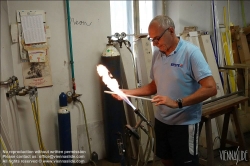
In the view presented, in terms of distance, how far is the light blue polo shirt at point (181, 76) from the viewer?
5.50 ft

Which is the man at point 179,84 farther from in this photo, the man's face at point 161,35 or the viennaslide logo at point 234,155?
the viennaslide logo at point 234,155

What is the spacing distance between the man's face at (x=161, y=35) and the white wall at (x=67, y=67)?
1.13 metres

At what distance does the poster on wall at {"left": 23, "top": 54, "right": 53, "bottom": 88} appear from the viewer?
8.05 ft

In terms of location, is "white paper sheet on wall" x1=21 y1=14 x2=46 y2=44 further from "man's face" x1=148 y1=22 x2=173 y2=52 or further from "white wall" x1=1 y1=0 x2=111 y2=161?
"man's face" x1=148 y1=22 x2=173 y2=52

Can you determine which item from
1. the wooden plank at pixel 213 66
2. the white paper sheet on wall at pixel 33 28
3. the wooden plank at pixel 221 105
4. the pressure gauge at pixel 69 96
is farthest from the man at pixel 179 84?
the wooden plank at pixel 213 66

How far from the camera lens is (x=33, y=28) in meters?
2.40

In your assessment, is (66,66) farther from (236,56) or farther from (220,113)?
(236,56)

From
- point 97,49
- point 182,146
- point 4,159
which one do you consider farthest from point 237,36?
point 4,159

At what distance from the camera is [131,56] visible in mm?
2873

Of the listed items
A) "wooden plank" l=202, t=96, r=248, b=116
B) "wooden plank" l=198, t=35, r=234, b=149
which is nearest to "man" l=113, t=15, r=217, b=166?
"wooden plank" l=202, t=96, r=248, b=116

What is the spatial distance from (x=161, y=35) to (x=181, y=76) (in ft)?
1.06

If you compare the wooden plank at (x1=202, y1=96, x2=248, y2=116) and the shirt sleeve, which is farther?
the wooden plank at (x1=202, y1=96, x2=248, y2=116)

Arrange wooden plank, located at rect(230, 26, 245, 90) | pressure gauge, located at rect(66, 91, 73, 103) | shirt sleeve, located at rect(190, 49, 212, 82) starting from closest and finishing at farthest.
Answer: shirt sleeve, located at rect(190, 49, 212, 82), pressure gauge, located at rect(66, 91, 73, 103), wooden plank, located at rect(230, 26, 245, 90)

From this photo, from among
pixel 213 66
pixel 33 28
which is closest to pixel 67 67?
pixel 33 28
